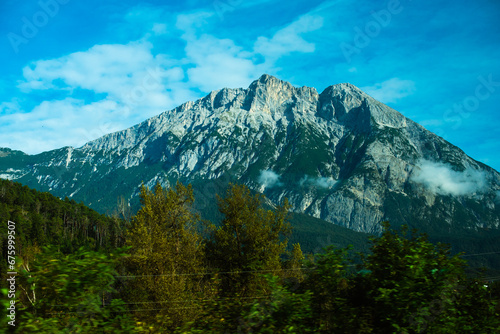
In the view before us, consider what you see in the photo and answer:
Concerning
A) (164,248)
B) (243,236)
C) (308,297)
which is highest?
(243,236)

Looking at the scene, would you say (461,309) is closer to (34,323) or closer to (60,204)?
(34,323)

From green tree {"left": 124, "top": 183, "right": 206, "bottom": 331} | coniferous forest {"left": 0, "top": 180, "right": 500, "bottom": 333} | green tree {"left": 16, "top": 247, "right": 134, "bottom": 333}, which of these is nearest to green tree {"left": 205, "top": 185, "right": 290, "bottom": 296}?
green tree {"left": 124, "top": 183, "right": 206, "bottom": 331}

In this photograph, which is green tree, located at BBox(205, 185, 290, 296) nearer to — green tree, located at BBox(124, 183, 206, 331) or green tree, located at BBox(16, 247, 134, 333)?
green tree, located at BBox(124, 183, 206, 331)

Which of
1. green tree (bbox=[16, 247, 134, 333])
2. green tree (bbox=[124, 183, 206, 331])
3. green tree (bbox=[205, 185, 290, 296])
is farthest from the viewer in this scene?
green tree (bbox=[205, 185, 290, 296])

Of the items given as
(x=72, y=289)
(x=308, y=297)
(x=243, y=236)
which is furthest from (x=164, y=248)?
(x=308, y=297)

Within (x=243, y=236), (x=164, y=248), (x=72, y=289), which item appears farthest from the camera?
(x=243, y=236)

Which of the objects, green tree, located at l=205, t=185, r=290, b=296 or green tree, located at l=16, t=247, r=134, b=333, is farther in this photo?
green tree, located at l=205, t=185, r=290, b=296

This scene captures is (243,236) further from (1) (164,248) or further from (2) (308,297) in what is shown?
(2) (308,297)

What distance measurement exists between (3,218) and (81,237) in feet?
127

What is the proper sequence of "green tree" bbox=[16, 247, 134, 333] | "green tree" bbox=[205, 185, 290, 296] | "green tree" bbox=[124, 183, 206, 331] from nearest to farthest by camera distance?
"green tree" bbox=[16, 247, 134, 333]
"green tree" bbox=[124, 183, 206, 331]
"green tree" bbox=[205, 185, 290, 296]

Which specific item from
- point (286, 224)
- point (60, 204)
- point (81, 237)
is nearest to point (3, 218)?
point (81, 237)

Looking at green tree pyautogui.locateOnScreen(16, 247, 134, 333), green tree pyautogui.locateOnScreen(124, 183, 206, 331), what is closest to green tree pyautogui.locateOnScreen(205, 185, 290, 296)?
green tree pyautogui.locateOnScreen(124, 183, 206, 331)

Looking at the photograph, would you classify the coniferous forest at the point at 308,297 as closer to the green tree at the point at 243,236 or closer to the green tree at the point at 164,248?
the green tree at the point at 164,248

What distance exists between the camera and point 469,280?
1040 centimetres
